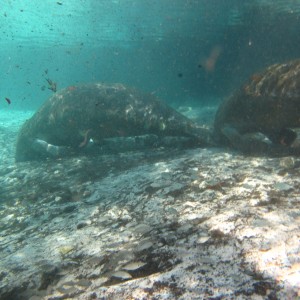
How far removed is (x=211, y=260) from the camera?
2.93 m

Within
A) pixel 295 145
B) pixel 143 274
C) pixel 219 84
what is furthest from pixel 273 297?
pixel 219 84

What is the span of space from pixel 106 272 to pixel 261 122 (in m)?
6.89

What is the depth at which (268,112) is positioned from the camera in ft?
26.3

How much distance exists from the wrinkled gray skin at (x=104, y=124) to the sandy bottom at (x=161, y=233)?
8.47ft

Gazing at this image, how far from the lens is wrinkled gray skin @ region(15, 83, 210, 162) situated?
11.0 meters

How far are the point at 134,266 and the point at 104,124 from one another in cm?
890

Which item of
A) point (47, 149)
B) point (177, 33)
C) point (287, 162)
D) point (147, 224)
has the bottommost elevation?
point (47, 149)

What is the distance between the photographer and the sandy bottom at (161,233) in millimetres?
2621

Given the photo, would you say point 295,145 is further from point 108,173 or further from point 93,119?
point 93,119

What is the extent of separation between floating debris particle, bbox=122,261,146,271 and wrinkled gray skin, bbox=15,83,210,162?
7.60m

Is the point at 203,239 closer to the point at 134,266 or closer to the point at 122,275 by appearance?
the point at 134,266

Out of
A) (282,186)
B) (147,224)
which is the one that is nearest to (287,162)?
(282,186)

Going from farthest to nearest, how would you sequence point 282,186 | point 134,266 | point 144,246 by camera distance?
point 282,186
point 144,246
point 134,266

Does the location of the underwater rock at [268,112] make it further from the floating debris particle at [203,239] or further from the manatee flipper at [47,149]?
the manatee flipper at [47,149]
